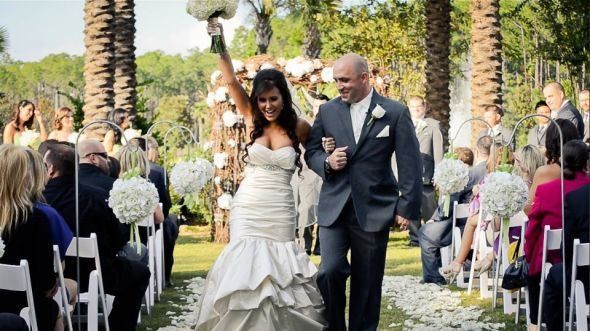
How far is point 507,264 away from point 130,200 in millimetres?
3851

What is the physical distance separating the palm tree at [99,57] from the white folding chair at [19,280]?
38.0 feet

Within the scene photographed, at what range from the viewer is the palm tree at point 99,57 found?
1744 centimetres

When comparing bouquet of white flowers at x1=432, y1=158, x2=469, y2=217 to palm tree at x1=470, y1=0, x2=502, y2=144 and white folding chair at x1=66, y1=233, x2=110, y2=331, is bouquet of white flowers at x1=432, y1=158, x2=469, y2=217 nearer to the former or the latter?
white folding chair at x1=66, y1=233, x2=110, y2=331

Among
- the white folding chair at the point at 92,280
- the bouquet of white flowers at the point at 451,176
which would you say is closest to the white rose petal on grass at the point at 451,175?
the bouquet of white flowers at the point at 451,176

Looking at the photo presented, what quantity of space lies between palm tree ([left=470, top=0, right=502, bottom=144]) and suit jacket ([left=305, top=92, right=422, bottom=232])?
11.6 metres

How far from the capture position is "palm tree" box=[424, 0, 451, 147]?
20.8 meters

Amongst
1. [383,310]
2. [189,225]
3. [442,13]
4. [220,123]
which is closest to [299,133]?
[383,310]

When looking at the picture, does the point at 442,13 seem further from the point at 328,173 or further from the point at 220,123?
the point at 328,173

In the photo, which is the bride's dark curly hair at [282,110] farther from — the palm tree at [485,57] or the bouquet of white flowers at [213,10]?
the palm tree at [485,57]

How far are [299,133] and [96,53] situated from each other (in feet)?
34.1

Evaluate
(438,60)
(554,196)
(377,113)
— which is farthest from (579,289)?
(438,60)

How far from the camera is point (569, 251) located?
24.7 feet

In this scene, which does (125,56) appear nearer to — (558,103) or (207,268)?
(207,268)

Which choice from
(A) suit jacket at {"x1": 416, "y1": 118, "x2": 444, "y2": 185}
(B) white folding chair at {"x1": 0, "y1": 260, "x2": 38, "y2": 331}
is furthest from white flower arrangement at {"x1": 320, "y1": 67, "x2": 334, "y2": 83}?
(B) white folding chair at {"x1": 0, "y1": 260, "x2": 38, "y2": 331}
